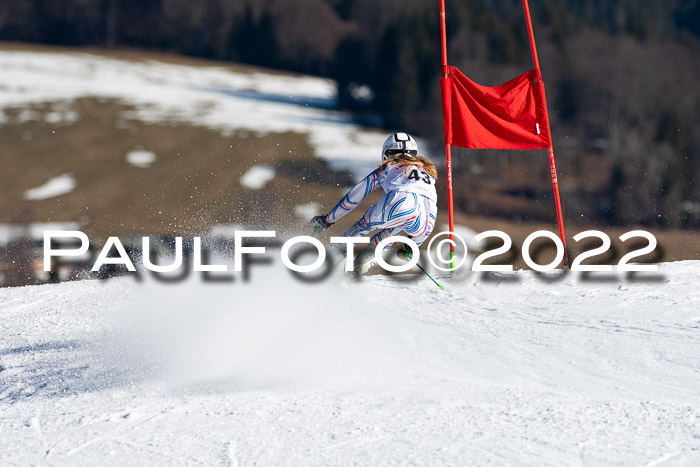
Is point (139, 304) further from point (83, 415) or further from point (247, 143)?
point (247, 143)

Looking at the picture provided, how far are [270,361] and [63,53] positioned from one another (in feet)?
194

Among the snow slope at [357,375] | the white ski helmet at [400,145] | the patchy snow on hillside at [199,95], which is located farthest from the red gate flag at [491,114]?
the patchy snow on hillside at [199,95]

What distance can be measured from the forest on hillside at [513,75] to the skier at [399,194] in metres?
22.5

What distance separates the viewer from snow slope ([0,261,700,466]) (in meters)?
4.09

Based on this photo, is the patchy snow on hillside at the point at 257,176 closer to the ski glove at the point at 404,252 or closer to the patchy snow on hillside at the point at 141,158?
the patchy snow on hillside at the point at 141,158

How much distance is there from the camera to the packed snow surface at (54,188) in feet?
98.4

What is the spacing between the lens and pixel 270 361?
5.47 meters

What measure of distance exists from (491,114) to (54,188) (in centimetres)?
2592

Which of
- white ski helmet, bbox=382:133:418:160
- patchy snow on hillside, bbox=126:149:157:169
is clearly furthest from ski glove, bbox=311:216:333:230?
patchy snow on hillside, bbox=126:149:157:169

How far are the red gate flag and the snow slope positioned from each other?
1758mm

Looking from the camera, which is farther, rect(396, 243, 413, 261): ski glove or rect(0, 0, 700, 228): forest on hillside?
rect(0, 0, 700, 228): forest on hillside

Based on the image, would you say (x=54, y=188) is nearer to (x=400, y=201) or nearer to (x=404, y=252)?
(x=404, y=252)

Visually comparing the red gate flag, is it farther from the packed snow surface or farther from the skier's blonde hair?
the packed snow surface

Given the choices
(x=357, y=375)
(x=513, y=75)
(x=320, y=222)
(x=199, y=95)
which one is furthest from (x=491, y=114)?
(x=199, y=95)
